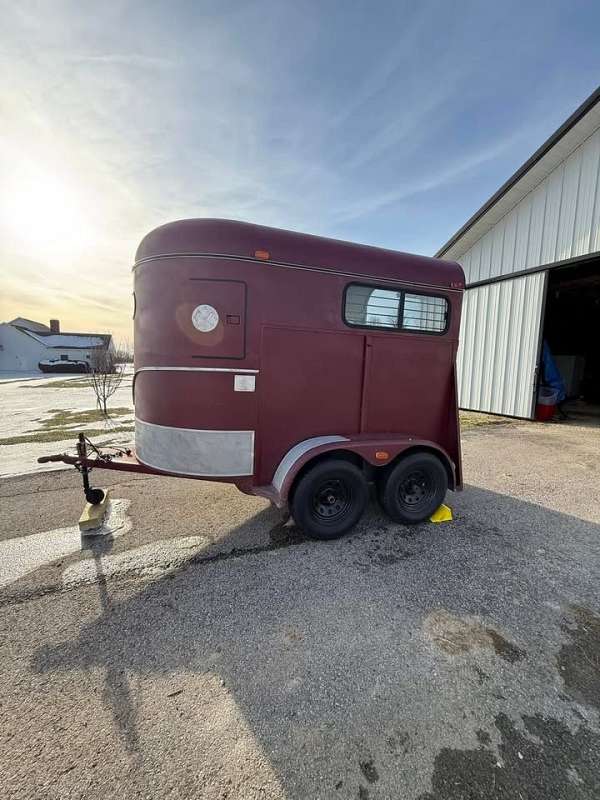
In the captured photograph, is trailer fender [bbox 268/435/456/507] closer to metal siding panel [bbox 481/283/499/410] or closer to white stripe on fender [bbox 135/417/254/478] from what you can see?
white stripe on fender [bbox 135/417/254/478]

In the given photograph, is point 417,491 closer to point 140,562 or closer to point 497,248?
point 140,562

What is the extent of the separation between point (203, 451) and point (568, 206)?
37.1ft

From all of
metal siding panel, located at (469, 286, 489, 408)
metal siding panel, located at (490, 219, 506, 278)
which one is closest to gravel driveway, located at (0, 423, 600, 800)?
metal siding panel, located at (469, 286, 489, 408)

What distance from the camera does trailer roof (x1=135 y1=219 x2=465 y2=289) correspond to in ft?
10.4

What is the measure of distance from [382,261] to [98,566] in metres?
4.16

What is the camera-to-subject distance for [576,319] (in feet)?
52.8

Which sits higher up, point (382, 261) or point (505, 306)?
point (505, 306)

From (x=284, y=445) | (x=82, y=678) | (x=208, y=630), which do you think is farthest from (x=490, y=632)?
(x=82, y=678)

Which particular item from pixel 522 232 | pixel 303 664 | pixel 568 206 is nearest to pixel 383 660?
pixel 303 664

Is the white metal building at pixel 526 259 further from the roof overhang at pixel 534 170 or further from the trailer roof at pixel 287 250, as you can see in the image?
the trailer roof at pixel 287 250

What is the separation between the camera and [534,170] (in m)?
9.20

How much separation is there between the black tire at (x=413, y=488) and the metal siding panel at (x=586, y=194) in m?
8.66

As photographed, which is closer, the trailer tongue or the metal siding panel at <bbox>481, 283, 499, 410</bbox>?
the trailer tongue

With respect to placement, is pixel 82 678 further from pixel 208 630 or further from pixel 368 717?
pixel 368 717
